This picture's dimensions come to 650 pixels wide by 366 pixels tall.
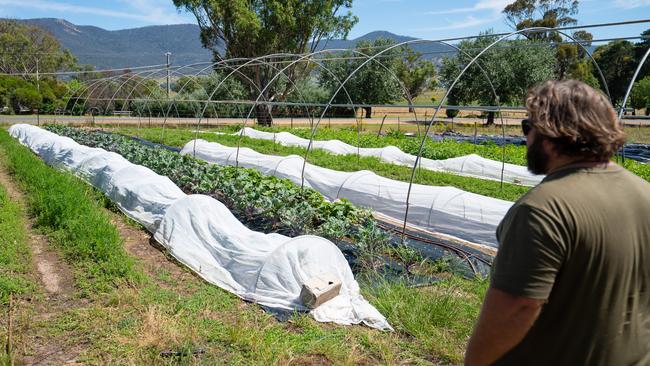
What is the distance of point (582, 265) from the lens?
1336 mm

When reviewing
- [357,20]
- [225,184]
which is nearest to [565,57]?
[357,20]

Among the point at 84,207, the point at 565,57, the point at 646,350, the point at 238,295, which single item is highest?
the point at 565,57

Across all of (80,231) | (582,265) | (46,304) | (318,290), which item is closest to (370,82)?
(80,231)

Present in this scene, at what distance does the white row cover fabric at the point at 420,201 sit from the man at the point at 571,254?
5166 mm

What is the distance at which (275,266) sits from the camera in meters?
4.58

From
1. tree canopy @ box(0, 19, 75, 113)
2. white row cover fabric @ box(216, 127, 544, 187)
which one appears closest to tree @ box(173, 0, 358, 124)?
white row cover fabric @ box(216, 127, 544, 187)

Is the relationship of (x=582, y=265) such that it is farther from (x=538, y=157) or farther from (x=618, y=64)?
(x=618, y=64)

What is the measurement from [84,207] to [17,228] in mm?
786

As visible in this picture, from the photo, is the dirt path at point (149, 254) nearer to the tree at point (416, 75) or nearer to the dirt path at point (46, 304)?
the dirt path at point (46, 304)

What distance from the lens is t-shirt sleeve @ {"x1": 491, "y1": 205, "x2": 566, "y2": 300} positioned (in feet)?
4.21

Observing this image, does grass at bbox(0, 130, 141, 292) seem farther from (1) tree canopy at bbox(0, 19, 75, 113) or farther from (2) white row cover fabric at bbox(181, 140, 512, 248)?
(1) tree canopy at bbox(0, 19, 75, 113)

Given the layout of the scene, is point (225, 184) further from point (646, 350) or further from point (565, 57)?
point (565, 57)

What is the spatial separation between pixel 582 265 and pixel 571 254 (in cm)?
5

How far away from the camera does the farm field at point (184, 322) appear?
3.40 meters
